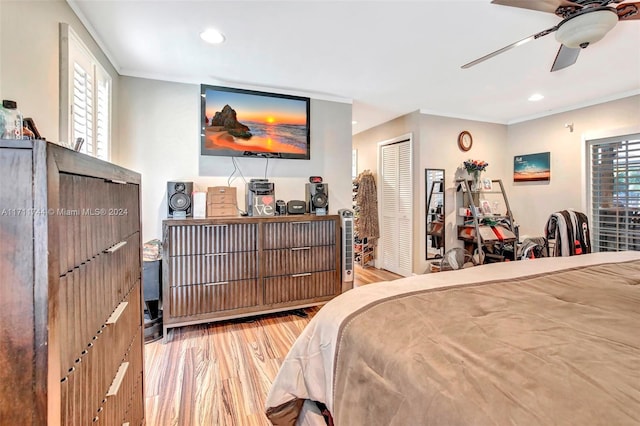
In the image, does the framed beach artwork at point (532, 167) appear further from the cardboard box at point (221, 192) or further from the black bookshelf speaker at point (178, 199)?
the black bookshelf speaker at point (178, 199)

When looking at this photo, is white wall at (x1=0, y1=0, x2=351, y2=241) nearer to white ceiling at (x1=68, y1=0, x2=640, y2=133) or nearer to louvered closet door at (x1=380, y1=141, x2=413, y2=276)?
white ceiling at (x1=68, y1=0, x2=640, y2=133)

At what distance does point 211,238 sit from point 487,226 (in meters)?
3.60

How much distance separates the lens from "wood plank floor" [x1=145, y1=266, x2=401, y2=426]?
1.68m

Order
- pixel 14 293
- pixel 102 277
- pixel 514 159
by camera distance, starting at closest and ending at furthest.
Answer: pixel 14 293 < pixel 102 277 < pixel 514 159

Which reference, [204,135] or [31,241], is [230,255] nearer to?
[204,135]

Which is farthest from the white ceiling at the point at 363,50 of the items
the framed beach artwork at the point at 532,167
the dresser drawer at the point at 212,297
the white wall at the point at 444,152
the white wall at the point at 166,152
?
the dresser drawer at the point at 212,297

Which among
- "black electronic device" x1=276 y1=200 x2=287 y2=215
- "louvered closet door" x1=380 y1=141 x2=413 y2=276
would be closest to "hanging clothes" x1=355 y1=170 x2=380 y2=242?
"louvered closet door" x1=380 y1=141 x2=413 y2=276

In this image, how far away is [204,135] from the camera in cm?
309

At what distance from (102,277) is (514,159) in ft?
18.1

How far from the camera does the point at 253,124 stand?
3266mm

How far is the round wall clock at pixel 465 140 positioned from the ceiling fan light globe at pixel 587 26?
2736 millimetres

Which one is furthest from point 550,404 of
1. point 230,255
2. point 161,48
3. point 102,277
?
point 161,48

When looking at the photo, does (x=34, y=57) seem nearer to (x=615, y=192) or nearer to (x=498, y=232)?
(x=498, y=232)

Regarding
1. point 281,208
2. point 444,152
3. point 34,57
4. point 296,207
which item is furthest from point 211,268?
point 444,152
